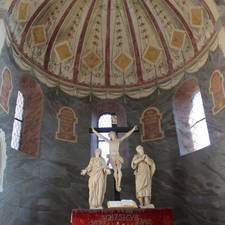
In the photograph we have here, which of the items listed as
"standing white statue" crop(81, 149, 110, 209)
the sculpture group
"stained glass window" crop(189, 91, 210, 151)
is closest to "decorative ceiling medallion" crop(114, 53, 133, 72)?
"stained glass window" crop(189, 91, 210, 151)

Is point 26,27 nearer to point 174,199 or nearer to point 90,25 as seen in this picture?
point 90,25

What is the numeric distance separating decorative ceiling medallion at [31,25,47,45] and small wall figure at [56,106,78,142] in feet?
8.59

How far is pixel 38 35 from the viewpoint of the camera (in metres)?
13.1

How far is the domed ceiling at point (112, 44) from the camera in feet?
42.1

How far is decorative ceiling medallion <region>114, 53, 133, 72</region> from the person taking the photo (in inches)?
563

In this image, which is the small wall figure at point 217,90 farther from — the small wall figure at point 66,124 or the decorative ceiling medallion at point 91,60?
the small wall figure at point 66,124

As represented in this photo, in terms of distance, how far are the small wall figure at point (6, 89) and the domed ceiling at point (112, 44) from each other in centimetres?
136

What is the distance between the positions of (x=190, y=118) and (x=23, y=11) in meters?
6.78

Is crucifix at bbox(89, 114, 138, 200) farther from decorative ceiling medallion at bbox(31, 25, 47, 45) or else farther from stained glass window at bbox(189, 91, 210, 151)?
decorative ceiling medallion at bbox(31, 25, 47, 45)

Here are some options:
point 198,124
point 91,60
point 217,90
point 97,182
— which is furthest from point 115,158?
point 91,60

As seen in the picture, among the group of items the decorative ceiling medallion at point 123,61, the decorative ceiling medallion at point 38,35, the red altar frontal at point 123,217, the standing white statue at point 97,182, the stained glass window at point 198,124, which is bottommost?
the red altar frontal at point 123,217

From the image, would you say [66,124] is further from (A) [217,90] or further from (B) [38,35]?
(A) [217,90]

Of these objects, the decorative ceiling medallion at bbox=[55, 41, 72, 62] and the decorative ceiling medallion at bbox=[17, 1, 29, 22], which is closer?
the decorative ceiling medallion at bbox=[17, 1, 29, 22]

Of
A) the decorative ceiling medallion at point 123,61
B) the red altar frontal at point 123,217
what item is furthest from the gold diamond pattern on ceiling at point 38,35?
the red altar frontal at point 123,217
